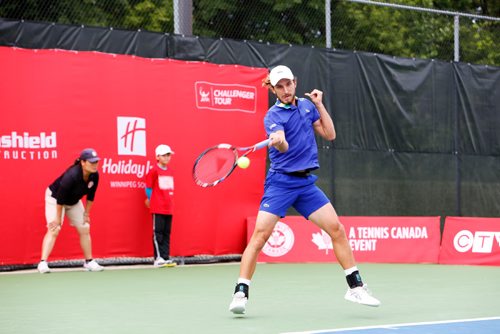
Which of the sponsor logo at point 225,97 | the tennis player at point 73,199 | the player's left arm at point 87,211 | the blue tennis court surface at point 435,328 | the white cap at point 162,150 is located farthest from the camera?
the sponsor logo at point 225,97

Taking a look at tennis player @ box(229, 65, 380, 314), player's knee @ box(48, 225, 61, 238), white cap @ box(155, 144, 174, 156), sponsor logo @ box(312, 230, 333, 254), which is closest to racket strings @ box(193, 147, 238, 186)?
tennis player @ box(229, 65, 380, 314)

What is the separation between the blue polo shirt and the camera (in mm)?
7535

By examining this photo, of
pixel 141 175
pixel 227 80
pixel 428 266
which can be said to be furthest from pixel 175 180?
pixel 428 266

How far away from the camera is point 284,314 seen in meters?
7.66

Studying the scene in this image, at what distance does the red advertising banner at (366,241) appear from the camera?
1402cm

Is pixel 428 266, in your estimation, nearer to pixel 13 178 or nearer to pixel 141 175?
pixel 141 175

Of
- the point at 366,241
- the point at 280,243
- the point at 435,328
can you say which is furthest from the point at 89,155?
the point at 435,328

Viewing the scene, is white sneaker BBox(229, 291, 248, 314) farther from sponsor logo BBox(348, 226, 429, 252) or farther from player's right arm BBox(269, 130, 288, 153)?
sponsor logo BBox(348, 226, 429, 252)

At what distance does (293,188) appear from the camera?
7.58 meters

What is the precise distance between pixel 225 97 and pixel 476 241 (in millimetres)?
4089

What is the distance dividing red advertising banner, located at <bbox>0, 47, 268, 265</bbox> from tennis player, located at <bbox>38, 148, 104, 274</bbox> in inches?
16.0

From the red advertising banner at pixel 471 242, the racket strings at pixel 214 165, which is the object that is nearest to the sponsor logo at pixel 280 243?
the red advertising banner at pixel 471 242

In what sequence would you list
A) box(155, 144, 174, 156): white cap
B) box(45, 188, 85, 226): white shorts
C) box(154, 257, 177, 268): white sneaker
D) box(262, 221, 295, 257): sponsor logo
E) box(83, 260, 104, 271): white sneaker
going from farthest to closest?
box(262, 221, 295, 257): sponsor logo
box(154, 257, 177, 268): white sneaker
box(155, 144, 174, 156): white cap
box(83, 260, 104, 271): white sneaker
box(45, 188, 85, 226): white shorts

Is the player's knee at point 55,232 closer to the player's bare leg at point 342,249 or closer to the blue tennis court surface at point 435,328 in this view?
the player's bare leg at point 342,249
